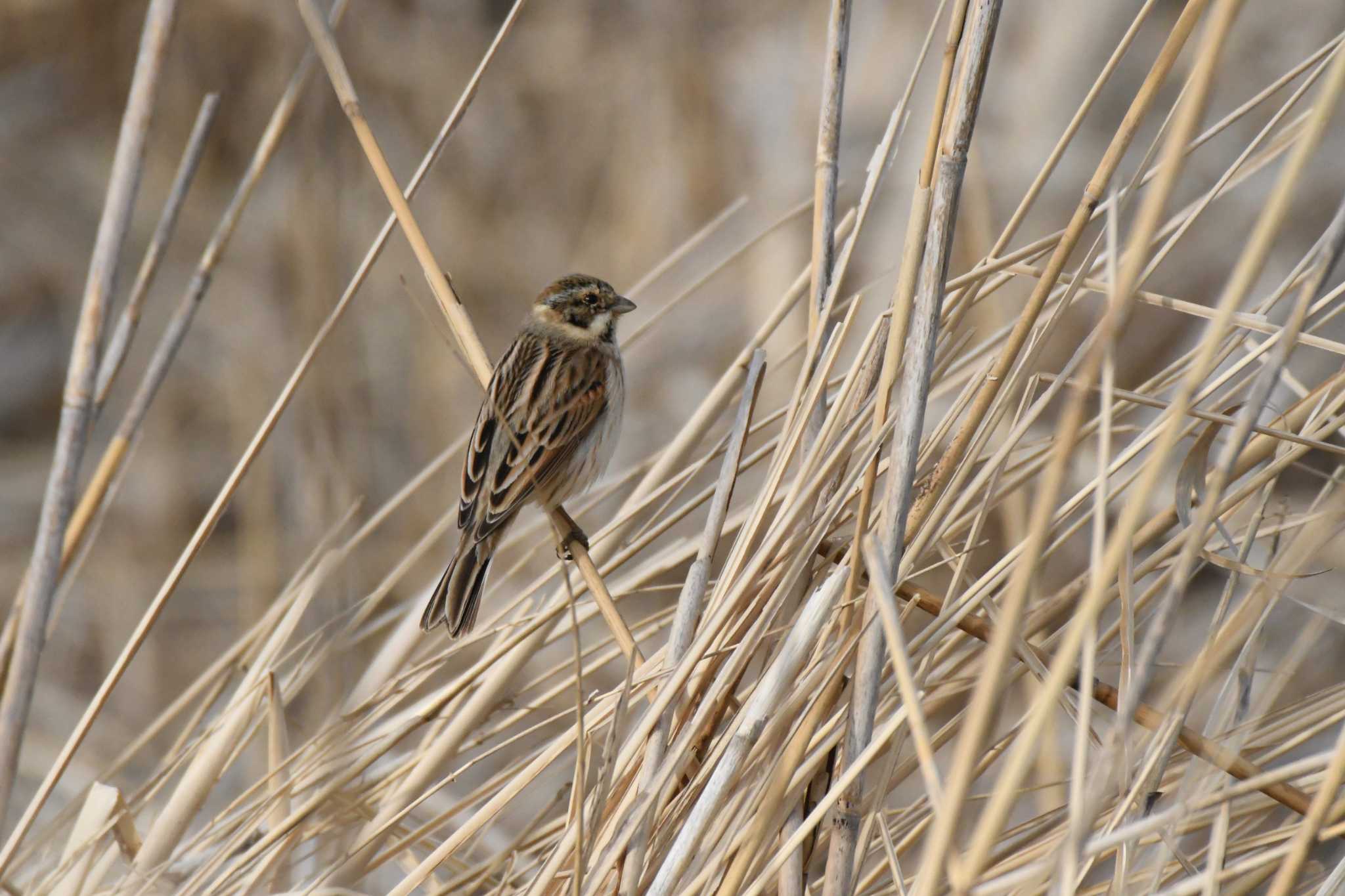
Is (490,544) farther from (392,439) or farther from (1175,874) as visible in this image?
(392,439)

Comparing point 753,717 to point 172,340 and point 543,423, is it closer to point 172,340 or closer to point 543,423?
point 172,340

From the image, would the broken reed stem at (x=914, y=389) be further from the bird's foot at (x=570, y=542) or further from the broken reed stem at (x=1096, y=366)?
the bird's foot at (x=570, y=542)

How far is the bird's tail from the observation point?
2902 millimetres

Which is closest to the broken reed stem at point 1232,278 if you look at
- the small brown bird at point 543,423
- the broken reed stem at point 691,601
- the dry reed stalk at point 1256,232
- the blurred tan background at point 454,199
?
the dry reed stalk at point 1256,232

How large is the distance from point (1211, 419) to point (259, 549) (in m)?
3.34

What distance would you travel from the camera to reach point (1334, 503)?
1550 mm

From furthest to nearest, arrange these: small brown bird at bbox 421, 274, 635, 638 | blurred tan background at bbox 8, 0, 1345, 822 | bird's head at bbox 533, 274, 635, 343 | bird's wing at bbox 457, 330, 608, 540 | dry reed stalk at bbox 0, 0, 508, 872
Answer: blurred tan background at bbox 8, 0, 1345, 822 → bird's head at bbox 533, 274, 635, 343 → bird's wing at bbox 457, 330, 608, 540 → small brown bird at bbox 421, 274, 635, 638 → dry reed stalk at bbox 0, 0, 508, 872

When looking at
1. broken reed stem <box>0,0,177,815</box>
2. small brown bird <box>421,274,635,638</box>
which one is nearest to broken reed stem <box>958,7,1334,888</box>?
small brown bird <box>421,274,635,638</box>

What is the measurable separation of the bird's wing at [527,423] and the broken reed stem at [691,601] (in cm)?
97

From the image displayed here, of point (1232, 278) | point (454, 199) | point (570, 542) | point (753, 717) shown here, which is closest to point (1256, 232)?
point (1232, 278)

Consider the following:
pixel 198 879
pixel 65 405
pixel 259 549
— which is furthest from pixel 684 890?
pixel 259 549

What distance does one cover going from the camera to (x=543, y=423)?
12.1ft

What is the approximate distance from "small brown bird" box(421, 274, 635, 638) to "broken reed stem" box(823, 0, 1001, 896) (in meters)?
1.22

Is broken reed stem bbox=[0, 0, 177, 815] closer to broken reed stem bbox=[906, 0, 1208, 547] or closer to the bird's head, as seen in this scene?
the bird's head
